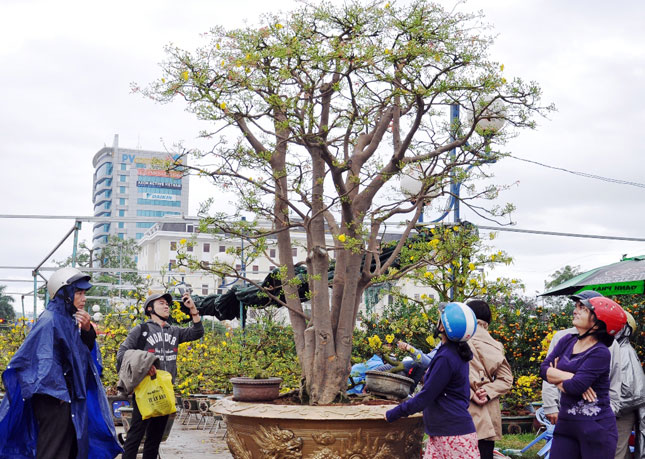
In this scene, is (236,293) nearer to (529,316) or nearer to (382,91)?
(529,316)

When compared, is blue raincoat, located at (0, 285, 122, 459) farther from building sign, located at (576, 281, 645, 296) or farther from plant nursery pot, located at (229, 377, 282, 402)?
building sign, located at (576, 281, 645, 296)

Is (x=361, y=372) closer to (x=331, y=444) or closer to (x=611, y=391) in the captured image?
(x=331, y=444)

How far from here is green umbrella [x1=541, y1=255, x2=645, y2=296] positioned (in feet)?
22.7

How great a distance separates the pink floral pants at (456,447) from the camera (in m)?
4.31

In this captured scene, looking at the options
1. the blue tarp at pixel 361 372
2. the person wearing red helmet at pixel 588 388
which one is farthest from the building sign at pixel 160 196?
the person wearing red helmet at pixel 588 388

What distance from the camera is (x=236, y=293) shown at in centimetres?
1464

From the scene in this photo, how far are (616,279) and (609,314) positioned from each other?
9.53 ft

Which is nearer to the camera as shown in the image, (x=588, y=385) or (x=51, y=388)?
(x=588, y=385)

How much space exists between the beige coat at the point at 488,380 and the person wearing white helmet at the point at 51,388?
2.67 m

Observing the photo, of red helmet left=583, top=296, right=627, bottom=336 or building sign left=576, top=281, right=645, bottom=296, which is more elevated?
building sign left=576, top=281, right=645, bottom=296

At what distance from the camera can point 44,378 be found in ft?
14.9

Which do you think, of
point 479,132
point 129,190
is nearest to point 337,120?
point 479,132

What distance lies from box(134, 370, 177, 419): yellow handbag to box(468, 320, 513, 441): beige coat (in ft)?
7.95

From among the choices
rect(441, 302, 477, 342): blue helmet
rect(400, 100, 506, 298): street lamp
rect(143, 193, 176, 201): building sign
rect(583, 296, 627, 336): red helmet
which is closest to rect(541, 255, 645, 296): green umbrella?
rect(400, 100, 506, 298): street lamp
